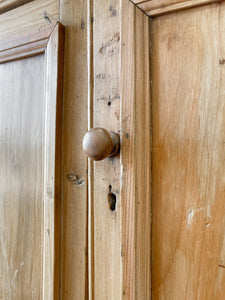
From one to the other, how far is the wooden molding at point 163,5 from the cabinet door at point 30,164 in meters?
0.15

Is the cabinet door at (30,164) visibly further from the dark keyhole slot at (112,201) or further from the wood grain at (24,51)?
the dark keyhole slot at (112,201)

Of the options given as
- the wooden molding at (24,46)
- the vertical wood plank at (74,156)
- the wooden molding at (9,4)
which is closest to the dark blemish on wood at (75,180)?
the vertical wood plank at (74,156)

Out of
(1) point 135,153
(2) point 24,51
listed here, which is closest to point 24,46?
(2) point 24,51

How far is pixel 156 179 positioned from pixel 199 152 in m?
0.07

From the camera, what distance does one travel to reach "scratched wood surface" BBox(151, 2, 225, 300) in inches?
11.4

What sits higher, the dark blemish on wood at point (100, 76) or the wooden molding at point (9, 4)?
the wooden molding at point (9, 4)

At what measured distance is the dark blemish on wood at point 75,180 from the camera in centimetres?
39

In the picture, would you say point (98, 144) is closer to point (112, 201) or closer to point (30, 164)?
point (112, 201)

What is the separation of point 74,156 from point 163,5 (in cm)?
25

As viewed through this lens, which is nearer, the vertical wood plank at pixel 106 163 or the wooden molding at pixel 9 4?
the vertical wood plank at pixel 106 163

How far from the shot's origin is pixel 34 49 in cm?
44

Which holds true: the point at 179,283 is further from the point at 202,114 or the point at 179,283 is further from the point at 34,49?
the point at 34,49

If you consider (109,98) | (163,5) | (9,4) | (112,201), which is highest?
(9,4)

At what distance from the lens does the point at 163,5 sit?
1.04 ft
